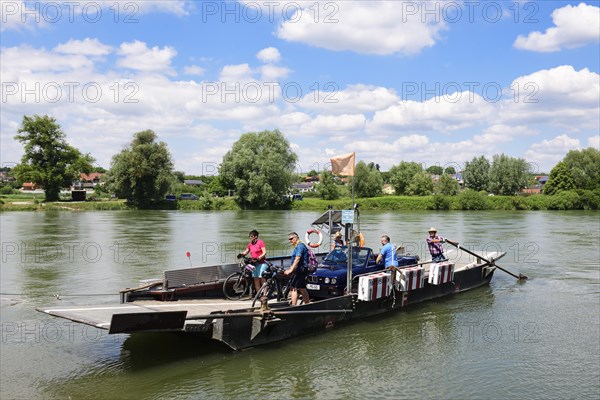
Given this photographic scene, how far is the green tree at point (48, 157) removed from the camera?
68500 millimetres

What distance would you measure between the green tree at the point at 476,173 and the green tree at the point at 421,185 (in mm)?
6656

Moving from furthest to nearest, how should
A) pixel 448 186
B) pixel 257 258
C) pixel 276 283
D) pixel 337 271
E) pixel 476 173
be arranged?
pixel 476 173 → pixel 448 186 → pixel 337 271 → pixel 276 283 → pixel 257 258

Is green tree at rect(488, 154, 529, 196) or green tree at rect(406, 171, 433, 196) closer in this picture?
green tree at rect(488, 154, 529, 196)

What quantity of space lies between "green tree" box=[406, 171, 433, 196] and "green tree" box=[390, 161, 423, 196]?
236 cm

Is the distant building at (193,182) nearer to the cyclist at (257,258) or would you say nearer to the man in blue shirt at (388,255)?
the man in blue shirt at (388,255)

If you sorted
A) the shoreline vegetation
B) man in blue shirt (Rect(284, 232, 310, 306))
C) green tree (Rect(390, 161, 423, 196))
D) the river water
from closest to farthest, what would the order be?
the river water → man in blue shirt (Rect(284, 232, 310, 306)) → the shoreline vegetation → green tree (Rect(390, 161, 423, 196))

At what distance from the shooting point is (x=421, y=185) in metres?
79.1

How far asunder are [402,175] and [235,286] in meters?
73.7

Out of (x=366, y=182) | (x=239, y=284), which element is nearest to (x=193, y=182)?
(x=366, y=182)

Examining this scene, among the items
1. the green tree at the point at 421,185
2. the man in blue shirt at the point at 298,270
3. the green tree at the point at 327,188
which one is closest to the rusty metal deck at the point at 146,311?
the man in blue shirt at the point at 298,270

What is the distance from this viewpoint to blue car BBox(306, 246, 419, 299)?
12891mm

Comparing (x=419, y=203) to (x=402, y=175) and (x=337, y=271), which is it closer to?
(x=402, y=175)

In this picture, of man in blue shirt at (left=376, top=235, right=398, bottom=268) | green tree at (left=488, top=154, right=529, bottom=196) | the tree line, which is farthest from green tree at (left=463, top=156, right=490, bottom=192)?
man in blue shirt at (left=376, top=235, right=398, bottom=268)

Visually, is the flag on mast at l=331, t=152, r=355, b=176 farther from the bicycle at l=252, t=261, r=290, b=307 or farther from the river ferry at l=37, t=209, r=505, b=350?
the bicycle at l=252, t=261, r=290, b=307
